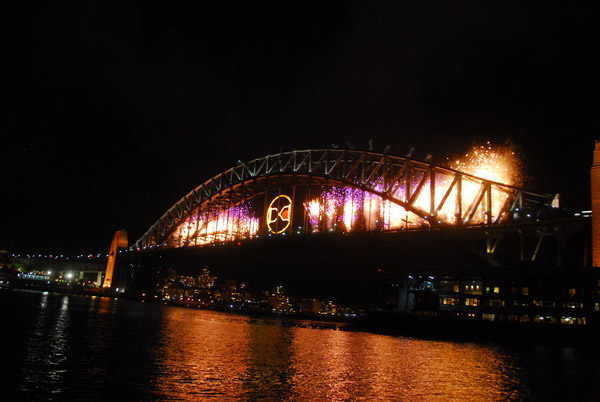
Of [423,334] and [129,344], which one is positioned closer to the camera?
[129,344]

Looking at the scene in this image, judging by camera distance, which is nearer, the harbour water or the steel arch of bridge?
the harbour water

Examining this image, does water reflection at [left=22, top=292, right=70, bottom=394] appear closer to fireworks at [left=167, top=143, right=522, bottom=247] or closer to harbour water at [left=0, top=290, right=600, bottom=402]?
harbour water at [left=0, top=290, right=600, bottom=402]

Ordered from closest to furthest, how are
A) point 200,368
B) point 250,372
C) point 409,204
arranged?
1. point 250,372
2. point 200,368
3. point 409,204

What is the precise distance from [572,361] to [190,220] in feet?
334

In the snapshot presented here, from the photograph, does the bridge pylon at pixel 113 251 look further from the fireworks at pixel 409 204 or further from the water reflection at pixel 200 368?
the water reflection at pixel 200 368

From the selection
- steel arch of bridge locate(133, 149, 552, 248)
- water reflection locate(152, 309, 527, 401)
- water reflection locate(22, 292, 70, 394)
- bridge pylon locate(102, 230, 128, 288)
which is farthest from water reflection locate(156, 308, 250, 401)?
bridge pylon locate(102, 230, 128, 288)

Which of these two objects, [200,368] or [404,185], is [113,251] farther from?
[200,368]

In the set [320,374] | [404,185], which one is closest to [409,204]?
[404,185]

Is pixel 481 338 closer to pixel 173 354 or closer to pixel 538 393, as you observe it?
pixel 538 393

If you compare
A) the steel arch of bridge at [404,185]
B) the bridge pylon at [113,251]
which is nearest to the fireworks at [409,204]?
the steel arch of bridge at [404,185]

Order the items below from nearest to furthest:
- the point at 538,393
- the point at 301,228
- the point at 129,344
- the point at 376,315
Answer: the point at 538,393 → the point at 129,344 → the point at 376,315 → the point at 301,228

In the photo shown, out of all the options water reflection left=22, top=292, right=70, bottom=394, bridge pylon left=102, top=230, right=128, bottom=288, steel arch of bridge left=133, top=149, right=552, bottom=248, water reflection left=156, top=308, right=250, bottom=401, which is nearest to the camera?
water reflection left=22, top=292, right=70, bottom=394

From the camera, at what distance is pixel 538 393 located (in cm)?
1883

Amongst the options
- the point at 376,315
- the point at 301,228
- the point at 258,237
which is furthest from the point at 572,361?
the point at 258,237
